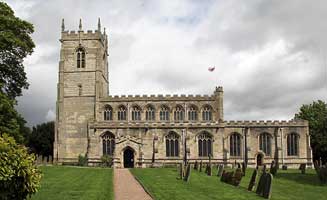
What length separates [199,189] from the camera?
21.8 meters

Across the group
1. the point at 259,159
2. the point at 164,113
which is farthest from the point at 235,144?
the point at 164,113

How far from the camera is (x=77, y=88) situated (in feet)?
182

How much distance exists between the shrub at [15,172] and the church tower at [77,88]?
133 ft

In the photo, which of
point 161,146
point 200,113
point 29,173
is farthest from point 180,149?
point 29,173

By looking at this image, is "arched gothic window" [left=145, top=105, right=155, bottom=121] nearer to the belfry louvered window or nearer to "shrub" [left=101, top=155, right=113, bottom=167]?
the belfry louvered window

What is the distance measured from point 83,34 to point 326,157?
34424 millimetres

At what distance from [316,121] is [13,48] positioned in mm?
47654

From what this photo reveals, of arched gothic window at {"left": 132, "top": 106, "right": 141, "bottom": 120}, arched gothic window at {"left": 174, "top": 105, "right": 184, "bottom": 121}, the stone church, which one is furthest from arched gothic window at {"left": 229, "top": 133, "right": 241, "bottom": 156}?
arched gothic window at {"left": 132, "top": 106, "right": 141, "bottom": 120}

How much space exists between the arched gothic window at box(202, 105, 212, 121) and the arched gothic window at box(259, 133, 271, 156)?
6798 mm

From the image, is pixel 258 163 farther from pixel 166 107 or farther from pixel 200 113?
pixel 166 107

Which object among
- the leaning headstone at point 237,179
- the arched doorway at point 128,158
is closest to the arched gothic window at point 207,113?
the arched doorway at point 128,158

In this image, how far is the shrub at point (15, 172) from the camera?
36.3ft

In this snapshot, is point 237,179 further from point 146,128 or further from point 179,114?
point 179,114

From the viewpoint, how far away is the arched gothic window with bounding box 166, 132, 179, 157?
50.7 metres
